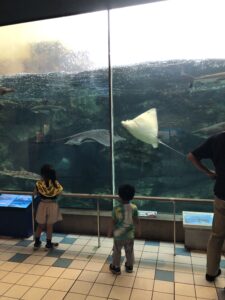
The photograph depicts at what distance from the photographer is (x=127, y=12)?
3.59 m

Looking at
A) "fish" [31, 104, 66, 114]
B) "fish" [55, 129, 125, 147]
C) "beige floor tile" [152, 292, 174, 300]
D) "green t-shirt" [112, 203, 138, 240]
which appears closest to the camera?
"beige floor tile" [152, 292, 174, 300]

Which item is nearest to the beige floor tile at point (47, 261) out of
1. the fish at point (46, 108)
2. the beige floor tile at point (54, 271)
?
the beige floor tile at point (54, 271)

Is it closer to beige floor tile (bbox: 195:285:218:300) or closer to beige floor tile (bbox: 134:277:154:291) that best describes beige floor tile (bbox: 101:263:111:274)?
beige floor tile (bbox: 134:277:154:291)

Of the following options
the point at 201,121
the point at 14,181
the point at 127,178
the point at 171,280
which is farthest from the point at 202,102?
the point at 14,181

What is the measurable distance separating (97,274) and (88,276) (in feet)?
0.28

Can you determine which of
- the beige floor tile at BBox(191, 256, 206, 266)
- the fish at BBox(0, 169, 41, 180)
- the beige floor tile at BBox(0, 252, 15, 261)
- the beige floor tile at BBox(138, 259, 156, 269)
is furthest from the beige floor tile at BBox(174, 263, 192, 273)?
the fish at BBox(0, 169, 41, 180)

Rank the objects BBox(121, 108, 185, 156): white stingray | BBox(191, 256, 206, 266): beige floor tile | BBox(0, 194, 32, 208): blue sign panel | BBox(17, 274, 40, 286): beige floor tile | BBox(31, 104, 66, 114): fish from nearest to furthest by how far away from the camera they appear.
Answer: BBox(17, 274, 40, 286): beige floor tile
BBox(191, 256, 206, 266): beige floor tile
BBox(0, 194, 32, 208): blue sign panel
BBox(121, 108, 185, 156): white stingray
BBox(31, 104, 66, 114): fish

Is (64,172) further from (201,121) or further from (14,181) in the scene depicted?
(201,121)

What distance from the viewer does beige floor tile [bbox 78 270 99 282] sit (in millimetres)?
2441

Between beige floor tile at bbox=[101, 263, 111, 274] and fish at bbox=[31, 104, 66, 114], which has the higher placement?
fish at bbox=[31, 104, 66, 114]

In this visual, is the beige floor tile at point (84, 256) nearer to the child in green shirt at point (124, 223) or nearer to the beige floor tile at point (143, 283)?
the child in green shirt at point (124, 223)

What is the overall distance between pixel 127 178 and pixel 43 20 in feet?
8.34

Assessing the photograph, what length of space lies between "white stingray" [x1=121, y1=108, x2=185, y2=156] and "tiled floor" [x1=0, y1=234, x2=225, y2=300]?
4.34 feet

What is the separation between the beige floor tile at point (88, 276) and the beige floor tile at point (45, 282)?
0.79 ft
